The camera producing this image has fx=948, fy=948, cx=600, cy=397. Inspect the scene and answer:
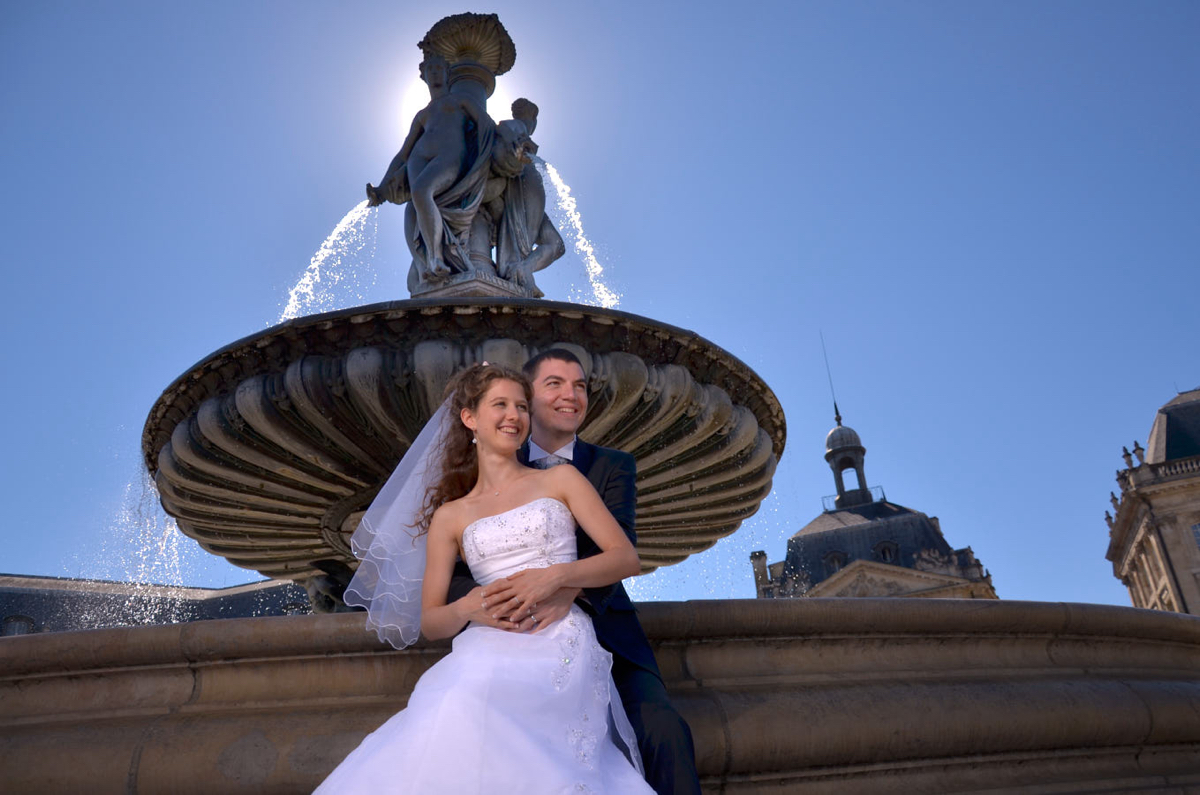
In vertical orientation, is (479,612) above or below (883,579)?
below

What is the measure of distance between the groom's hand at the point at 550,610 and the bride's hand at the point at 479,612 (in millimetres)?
40

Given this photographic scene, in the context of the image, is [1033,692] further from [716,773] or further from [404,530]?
[404,530]

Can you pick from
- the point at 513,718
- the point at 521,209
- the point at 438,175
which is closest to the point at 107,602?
the point at 521,209

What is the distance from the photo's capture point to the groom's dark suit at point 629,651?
2496 mm

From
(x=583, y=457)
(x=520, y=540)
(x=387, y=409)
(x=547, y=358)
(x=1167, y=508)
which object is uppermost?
(x=1167, y=508)

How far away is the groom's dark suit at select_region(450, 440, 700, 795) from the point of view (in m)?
2.50

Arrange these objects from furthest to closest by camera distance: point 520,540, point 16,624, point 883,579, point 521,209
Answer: point 883,579
point 16,624
point 521,209
point 520,540

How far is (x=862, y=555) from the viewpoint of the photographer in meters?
60.8

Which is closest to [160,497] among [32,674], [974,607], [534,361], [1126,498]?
[32,674]

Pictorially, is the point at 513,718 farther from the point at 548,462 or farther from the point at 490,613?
the point at 548,462

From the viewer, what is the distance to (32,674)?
348 cm

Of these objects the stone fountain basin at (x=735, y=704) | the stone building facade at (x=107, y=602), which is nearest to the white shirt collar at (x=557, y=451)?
the stone fountain basin at (x=735, y=704)

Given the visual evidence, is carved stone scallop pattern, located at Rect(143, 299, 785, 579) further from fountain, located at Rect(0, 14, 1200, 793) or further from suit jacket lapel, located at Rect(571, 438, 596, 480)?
suit jacket lapel, located at Rect(571, 438, 596, 480)

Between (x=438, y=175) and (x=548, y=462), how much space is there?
17.4 feet
